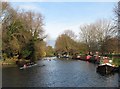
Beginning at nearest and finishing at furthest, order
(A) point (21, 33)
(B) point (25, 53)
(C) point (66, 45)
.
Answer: (A) point (21, 33) < (B) point (25, 53) < (C) point (66, 45)

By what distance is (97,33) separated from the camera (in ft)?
255

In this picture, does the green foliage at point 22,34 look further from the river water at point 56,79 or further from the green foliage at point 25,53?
the river water at point 56,79

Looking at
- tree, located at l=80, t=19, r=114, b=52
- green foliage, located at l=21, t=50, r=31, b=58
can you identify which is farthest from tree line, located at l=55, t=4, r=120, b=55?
green foliage, located at l=21, t=50, r=31, b=58

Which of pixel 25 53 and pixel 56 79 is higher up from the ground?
pixel 25 53

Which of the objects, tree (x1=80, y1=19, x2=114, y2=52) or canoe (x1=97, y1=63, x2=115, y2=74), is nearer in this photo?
canoe (x1=97, y1=63, x2=115, y2=74)

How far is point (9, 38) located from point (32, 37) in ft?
28.0

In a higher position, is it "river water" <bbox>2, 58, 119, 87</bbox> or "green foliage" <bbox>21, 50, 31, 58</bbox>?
"green foliage" <bbox>21, 50, 31, 58</bbox>

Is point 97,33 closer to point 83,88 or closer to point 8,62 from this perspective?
point 8,62

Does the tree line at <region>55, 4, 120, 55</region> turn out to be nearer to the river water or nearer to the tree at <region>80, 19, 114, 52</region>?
the tree at <region>80, 19, 114, 52</region>

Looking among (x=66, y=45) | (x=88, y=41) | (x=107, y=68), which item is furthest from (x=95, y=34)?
(x=107, y=68)

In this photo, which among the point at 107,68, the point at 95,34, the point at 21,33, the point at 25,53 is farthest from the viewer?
the point at 95,34

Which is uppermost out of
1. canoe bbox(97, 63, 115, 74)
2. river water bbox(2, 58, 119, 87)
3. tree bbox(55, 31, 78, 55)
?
tree bbox(55, 31, 78, 55)

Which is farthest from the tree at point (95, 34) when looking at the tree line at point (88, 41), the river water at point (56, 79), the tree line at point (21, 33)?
the river water at point (56, 79)

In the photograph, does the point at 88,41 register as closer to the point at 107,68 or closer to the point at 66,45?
the point at 66,45
